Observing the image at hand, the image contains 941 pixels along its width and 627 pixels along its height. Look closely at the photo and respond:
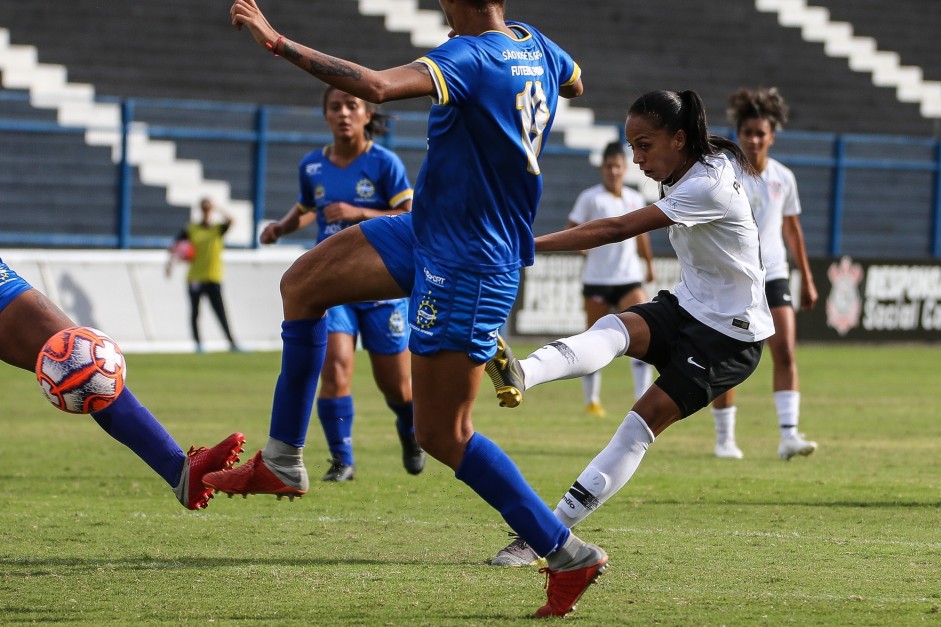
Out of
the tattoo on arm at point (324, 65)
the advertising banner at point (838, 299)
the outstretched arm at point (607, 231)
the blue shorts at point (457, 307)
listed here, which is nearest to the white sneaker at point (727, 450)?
the outstretched arm at point (607, 231)

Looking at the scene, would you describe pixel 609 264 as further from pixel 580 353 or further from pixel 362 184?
pixel 580 353

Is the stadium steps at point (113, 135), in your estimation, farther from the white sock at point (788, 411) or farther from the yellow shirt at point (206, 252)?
the white sock at point (788, 411)

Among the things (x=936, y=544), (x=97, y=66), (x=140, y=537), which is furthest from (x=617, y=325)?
(x=97, y=66)

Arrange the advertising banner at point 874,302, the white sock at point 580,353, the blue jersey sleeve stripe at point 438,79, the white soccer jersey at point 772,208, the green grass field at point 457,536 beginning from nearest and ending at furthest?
the blue jersey sleeve stripe at point 438,79 → the green grass field at point 457,536 → the white sock at point 580,353 → the white soccer jersey at point 772,208 → the advertising banner at point 874,302

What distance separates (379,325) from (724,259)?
9.30 feet

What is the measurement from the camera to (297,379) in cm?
573

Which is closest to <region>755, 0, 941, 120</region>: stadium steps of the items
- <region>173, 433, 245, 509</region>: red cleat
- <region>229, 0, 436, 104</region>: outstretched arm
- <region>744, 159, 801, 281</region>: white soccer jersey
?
<region>744, 159, 801, 281</region>: white soccer jersey

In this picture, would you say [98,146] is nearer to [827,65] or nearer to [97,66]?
[97,66]

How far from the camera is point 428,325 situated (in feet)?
16.6

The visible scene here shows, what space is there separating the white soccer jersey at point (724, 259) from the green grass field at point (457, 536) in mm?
992

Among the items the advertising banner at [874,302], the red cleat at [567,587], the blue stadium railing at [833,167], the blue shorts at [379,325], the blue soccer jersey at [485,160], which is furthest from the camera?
the advertising banner at [874,302]

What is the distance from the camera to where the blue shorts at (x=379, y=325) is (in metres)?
8.60

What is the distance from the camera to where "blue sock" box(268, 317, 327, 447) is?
18.7 feet

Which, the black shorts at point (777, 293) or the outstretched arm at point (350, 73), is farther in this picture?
the black shorts at point (777, 293)
